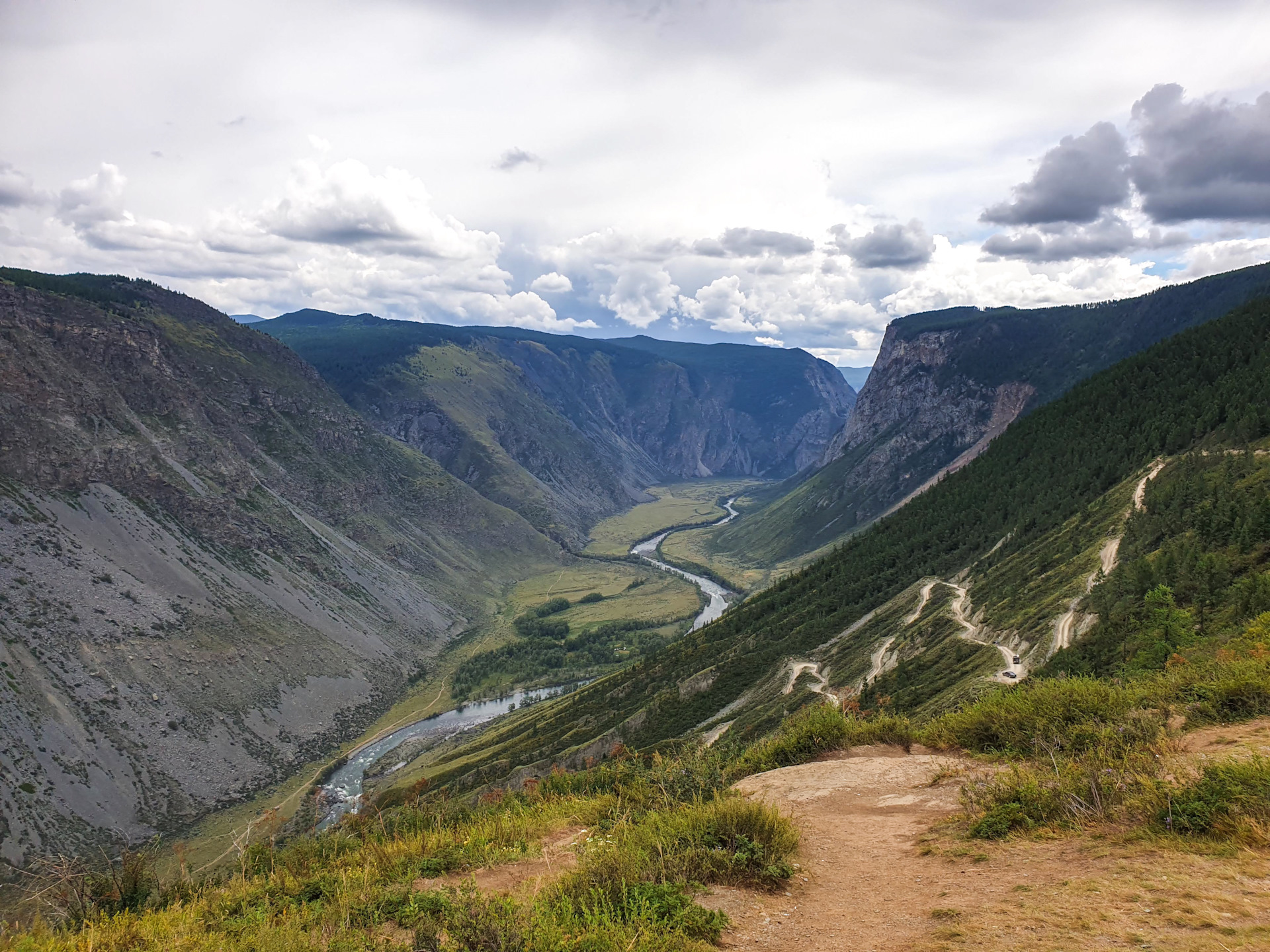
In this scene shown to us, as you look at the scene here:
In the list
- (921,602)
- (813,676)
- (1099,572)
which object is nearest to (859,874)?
(1099,572)

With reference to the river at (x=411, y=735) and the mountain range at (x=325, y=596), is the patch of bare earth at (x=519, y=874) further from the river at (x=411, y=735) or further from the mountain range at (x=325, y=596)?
the river at (x=411, y=735)

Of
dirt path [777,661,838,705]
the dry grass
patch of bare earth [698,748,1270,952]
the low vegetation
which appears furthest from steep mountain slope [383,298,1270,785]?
the dry grass

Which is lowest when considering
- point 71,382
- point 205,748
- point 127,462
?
point 205,748

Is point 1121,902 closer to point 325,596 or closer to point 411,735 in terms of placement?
point 411,735

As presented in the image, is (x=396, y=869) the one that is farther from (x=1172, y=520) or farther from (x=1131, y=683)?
(x=1172, y=520)

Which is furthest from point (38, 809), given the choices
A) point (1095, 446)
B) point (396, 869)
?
point (1095, 446)
